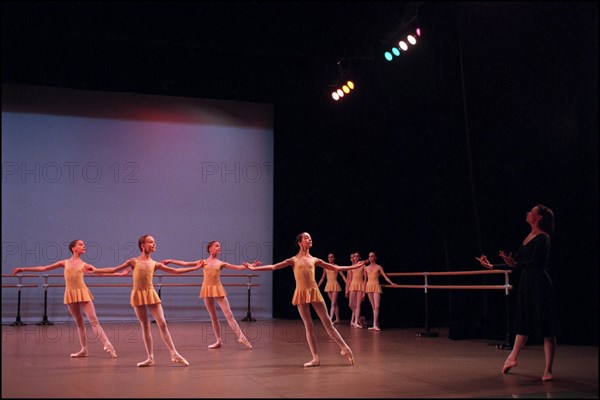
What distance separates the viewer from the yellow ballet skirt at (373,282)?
11.8m

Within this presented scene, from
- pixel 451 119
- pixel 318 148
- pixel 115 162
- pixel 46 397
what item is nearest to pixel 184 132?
pixel 115 162

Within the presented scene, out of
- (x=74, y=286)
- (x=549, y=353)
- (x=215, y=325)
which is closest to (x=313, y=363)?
(x=549, y=353)

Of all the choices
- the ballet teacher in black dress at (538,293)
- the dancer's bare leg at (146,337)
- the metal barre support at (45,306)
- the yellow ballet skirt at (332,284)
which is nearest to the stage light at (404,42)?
the yellow ballet skirt at (332,284)

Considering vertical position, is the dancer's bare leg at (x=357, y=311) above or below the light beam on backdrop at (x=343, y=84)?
below

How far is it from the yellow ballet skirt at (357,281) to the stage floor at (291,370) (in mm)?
2094

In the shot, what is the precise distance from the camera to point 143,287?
23.1 ft

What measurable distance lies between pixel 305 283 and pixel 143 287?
179 cm

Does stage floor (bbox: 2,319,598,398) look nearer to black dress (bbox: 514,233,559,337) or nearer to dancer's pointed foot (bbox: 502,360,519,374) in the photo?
dancer's pointed foot (bbox: 502,360,519,374)

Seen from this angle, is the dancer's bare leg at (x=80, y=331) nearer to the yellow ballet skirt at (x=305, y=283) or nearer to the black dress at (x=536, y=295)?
the yellow ballet skirt at (x=305, y=283)

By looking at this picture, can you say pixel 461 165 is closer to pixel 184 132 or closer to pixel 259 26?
pixel 259 26

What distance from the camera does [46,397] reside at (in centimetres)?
487

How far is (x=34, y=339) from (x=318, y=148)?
6964 mm

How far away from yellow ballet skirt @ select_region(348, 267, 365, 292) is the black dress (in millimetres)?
6159

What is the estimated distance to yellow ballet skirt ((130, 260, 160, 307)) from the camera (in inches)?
275
